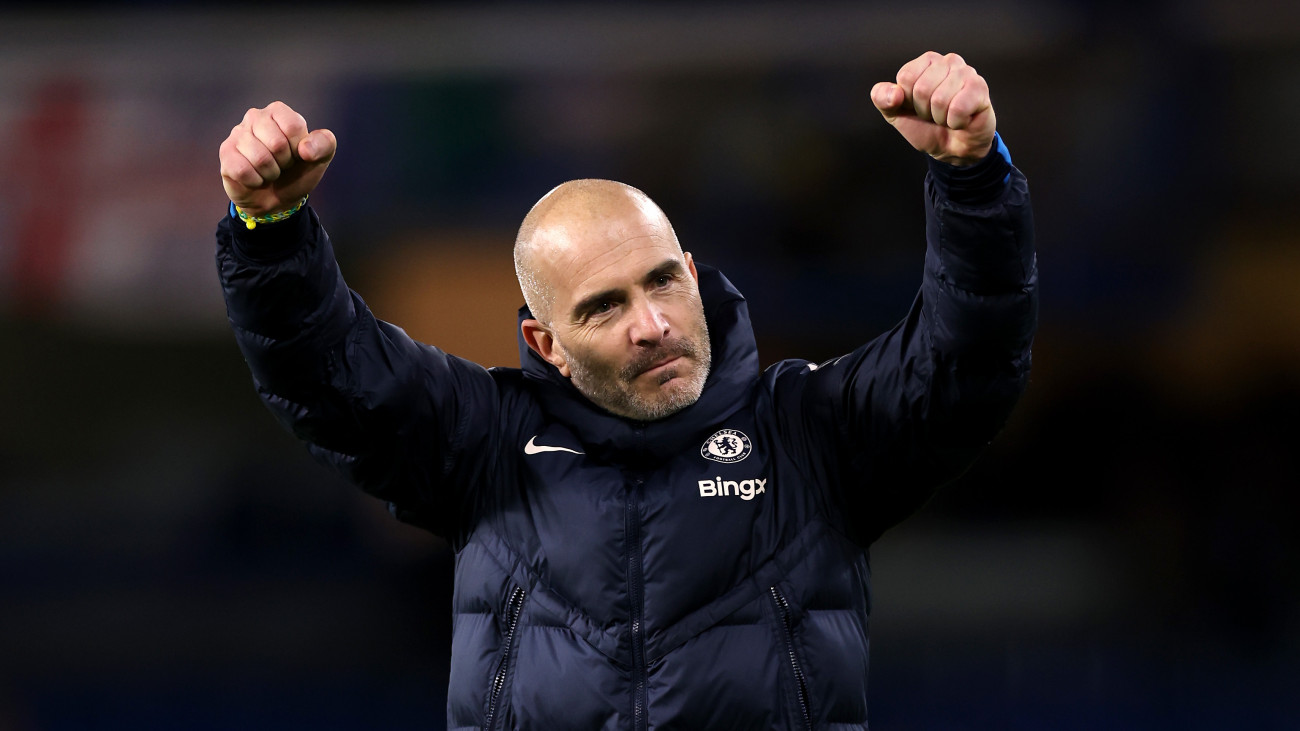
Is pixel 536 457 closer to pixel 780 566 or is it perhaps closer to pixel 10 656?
pixel 780 566

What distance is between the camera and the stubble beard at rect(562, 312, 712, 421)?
131 centimetres

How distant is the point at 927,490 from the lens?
4.19 ft

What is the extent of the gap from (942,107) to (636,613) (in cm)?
57

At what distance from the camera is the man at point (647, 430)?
1.13 m

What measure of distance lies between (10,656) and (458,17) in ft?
6.80

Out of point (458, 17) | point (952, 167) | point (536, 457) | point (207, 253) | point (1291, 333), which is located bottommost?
point (536, 457)

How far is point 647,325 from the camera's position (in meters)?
1.31

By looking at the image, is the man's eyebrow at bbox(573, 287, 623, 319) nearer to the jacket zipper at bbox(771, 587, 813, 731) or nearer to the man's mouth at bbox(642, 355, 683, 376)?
the man's mouth at bbox(642, 355, 683, 376)

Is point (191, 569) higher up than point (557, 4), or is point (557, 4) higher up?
point (557, 4)

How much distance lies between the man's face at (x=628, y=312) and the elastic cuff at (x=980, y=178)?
1.16 ft

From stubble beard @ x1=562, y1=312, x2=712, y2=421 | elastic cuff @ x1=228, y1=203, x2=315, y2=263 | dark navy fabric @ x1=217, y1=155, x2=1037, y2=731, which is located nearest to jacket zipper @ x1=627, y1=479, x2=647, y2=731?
dark navy fabric @ x1=217, y1=155, x2=1037, y2=731

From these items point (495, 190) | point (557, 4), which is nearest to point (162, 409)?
point (495, 190)

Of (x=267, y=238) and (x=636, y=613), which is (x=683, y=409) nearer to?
(x=636, y=613)

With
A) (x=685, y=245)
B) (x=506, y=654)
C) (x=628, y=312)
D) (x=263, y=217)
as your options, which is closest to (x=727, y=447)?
(x=628, y=312)
